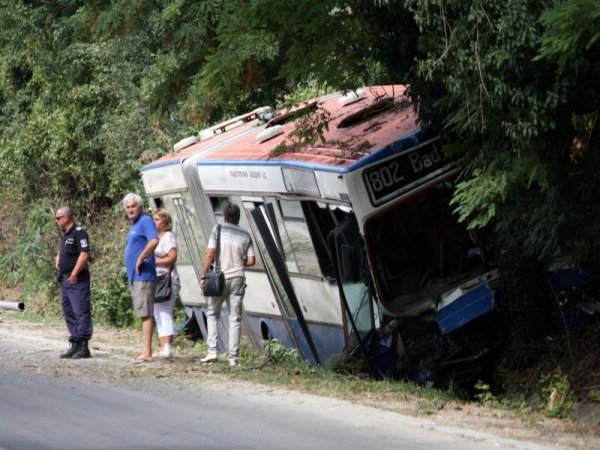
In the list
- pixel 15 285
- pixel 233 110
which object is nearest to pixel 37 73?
pixel 15 285

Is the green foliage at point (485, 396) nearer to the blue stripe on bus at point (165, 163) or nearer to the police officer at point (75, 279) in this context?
the police officer at point (75, 279)

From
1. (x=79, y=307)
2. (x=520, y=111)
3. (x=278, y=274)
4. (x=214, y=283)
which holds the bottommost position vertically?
(x=278, y=274)

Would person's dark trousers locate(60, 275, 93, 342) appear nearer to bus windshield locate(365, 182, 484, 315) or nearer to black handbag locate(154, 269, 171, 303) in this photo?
black handbag locate(154, 269, 171, 303)

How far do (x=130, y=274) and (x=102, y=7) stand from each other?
5267 mm

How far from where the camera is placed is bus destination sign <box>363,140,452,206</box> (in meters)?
13.8

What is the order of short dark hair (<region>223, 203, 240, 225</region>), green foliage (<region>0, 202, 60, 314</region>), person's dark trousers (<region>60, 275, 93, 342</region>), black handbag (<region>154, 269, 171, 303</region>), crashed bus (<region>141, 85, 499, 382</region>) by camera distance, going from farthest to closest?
green foliage (<region>0, 202, 60, 314</region>) < person's dark trousers (<region>60, 275, 93, 342</region>) < black handbag (<region>154, 269, 171, 303</region>) < short dark hair (<region>223, 203, 240, 225</region>) < crashed bus (<region>141, 85, 499, 382</region>)

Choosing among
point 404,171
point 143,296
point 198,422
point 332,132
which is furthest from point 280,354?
point 198,422

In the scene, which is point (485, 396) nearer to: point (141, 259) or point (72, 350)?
point (141, 259)

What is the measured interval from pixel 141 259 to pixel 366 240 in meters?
2.66

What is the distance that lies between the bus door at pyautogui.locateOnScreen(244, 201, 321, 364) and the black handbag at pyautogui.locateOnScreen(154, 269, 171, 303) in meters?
1.74

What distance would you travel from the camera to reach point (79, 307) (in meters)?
15.4

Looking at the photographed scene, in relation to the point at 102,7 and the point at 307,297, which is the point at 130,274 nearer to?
the point at 307,297

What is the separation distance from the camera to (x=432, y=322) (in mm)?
14516

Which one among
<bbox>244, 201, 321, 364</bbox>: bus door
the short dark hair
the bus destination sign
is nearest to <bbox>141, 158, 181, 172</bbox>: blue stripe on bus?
<bbox>244, 201, 321, 364</bbox>: bus door
